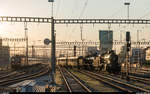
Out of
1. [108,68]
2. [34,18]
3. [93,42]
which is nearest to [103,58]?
[108,68]

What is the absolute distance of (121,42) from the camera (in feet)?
229

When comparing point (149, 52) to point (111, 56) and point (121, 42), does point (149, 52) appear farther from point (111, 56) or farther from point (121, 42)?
point (111, 56)

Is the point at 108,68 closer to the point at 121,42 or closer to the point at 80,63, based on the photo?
the point at 80,63

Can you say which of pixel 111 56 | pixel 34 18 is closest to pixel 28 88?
pixel 34 18

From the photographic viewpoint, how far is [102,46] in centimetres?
5812

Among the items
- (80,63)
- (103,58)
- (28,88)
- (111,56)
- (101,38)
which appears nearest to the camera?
(28,88)

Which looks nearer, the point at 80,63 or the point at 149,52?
the point at 80,63

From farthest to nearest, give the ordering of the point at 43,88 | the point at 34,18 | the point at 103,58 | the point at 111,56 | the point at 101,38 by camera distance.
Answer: the point at 101,38 < the point at 103,58 < the point at 111,56 < the point at 34,18 < the point at 43,88

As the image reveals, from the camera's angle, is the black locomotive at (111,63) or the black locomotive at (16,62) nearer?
the black locomotive at (111,63)

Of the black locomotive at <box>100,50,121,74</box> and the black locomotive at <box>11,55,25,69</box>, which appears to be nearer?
the black locomotive at <box>100,50,121,74</box>

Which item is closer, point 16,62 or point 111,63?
point 111,63

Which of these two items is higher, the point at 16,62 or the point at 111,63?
the point at 111,63

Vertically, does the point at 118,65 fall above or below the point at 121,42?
below

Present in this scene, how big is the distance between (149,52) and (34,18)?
41.0 meters
